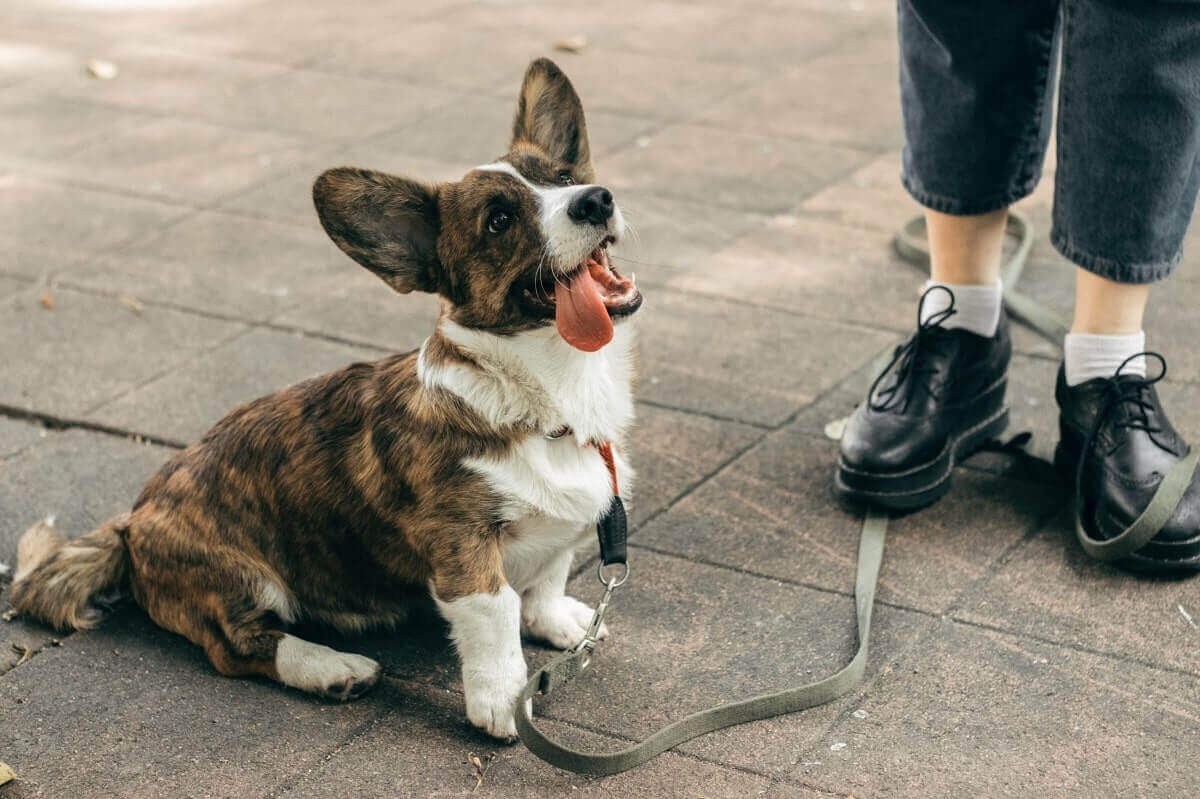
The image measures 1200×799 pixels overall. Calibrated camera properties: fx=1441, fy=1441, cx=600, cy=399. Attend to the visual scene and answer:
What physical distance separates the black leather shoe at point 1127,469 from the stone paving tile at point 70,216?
12.6 ft

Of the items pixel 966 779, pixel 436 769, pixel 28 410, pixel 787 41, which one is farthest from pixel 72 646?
pixel 787 41

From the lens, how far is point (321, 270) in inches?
218

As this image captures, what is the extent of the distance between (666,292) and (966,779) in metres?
2.80

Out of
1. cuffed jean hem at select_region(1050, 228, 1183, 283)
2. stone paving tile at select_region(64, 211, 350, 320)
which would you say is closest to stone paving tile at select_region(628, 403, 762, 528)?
cuffed jean hem at select_region(1050, 228, 1183, 283)

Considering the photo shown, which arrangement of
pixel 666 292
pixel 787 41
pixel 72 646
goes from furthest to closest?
pixel 787 41, pixel 666 292, pixel 72 646

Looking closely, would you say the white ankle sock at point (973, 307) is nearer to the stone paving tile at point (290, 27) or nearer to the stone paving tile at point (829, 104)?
the stone paving tile at point (829, 104)

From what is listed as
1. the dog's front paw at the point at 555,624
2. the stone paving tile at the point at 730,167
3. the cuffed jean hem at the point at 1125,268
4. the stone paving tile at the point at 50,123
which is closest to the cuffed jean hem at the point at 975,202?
the cuffed jean hem at the point at 1125,268

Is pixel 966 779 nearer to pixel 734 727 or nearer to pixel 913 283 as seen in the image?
pixel 734 727

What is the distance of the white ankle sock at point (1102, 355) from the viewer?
3695 mm

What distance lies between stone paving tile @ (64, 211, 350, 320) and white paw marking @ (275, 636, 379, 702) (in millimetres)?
2210

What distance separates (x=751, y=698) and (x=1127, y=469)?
1.22 metres

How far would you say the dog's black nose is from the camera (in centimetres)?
286

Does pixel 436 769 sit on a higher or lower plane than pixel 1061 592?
higher

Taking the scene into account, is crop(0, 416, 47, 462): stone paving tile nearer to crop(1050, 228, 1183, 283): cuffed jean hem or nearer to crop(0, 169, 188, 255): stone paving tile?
crop(0, 169, 188, 255): stone paving tile
